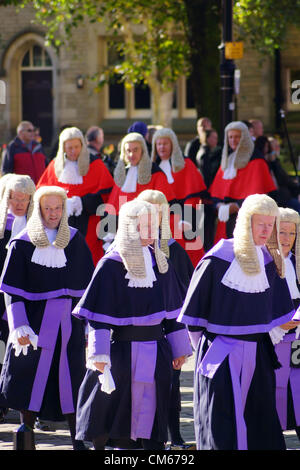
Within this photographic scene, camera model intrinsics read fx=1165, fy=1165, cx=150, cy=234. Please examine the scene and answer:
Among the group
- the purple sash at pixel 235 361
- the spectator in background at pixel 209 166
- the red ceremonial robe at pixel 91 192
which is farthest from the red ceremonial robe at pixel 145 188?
the purple sash at pixel 235 361

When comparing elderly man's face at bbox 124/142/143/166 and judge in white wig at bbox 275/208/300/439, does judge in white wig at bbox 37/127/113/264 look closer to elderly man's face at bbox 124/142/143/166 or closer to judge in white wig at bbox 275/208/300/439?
elderly man's face at bbox 124/142/143/166


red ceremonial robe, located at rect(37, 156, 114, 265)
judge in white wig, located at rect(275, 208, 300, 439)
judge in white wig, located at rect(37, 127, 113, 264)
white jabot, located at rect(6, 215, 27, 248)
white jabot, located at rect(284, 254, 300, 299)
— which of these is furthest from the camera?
red ceremonial robe, located at rect(37, 156, 114, 265)

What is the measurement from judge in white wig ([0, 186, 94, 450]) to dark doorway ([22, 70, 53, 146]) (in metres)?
23.4

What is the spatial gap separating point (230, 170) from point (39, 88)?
1944cm

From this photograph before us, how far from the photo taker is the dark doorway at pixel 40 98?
101ft

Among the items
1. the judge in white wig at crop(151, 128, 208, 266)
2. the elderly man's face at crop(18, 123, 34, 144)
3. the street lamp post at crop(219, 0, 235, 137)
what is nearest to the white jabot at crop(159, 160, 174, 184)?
the judge in white wig at crop(151, 128, 208, 266)

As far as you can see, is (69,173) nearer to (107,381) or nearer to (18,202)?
(18,202)

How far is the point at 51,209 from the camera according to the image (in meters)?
7.65

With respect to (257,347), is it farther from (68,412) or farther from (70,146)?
(70,146)

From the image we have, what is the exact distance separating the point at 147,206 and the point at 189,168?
533 cm

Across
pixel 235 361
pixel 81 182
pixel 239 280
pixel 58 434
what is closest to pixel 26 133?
pixel 81 182

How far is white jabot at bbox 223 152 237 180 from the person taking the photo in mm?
12258

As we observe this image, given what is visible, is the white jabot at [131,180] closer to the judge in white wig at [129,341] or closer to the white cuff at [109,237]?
the white cuff at [109,237]
